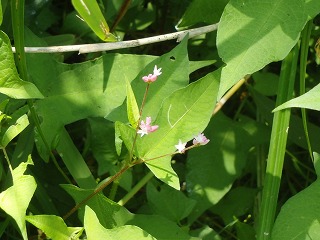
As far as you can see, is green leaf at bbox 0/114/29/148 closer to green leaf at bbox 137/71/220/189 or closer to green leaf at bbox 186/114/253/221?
green leaf at bbox 137/71/220/189

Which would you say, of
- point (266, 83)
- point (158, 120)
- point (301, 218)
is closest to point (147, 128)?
point (158, 120)

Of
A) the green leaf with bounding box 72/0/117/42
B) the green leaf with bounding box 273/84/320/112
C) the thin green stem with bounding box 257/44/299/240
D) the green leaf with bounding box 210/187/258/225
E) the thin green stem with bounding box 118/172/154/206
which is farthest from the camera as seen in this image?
the green leaf with bounding box 210/187/258/225

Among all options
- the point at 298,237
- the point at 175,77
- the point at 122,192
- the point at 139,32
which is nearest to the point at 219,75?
the point at 175,77

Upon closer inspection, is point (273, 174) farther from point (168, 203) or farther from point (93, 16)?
point (93, 16)

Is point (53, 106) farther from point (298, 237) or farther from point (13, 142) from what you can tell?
point (298, 237)

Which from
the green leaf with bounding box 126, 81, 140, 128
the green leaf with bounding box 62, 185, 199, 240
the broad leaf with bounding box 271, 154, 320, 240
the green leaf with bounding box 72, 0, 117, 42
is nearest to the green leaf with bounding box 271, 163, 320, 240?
the broad leaf with bounding box 271, 154, 320, 240
